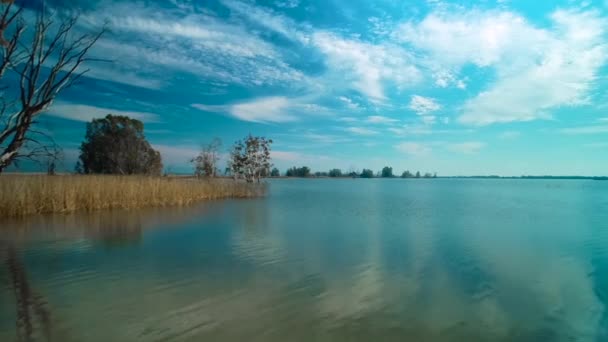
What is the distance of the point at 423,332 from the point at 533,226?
32.9ft

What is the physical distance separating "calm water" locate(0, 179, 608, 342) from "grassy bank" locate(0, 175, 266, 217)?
9.69 ft

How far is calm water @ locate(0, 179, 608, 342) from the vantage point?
3279 mm

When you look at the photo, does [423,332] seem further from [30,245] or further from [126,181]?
[126,181]

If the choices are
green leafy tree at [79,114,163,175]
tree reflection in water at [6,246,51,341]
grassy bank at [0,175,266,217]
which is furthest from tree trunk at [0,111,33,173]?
green leafy tree at [79,114,163,175]

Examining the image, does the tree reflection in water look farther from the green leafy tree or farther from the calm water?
the green leafy tree

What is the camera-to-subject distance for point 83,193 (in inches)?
518

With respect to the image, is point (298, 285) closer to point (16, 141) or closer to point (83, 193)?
point (16, 141)

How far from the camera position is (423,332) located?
325cm

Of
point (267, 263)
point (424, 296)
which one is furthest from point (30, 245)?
point (424, 296)

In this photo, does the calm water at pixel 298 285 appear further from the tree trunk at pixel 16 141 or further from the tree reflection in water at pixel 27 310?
the tree trunk at pixel 16 141

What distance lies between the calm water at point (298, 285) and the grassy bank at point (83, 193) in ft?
9.69

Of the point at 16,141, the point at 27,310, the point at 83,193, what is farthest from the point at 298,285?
the point at 83,193

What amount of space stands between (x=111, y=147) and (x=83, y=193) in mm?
24406

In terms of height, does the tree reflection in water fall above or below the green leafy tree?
below
